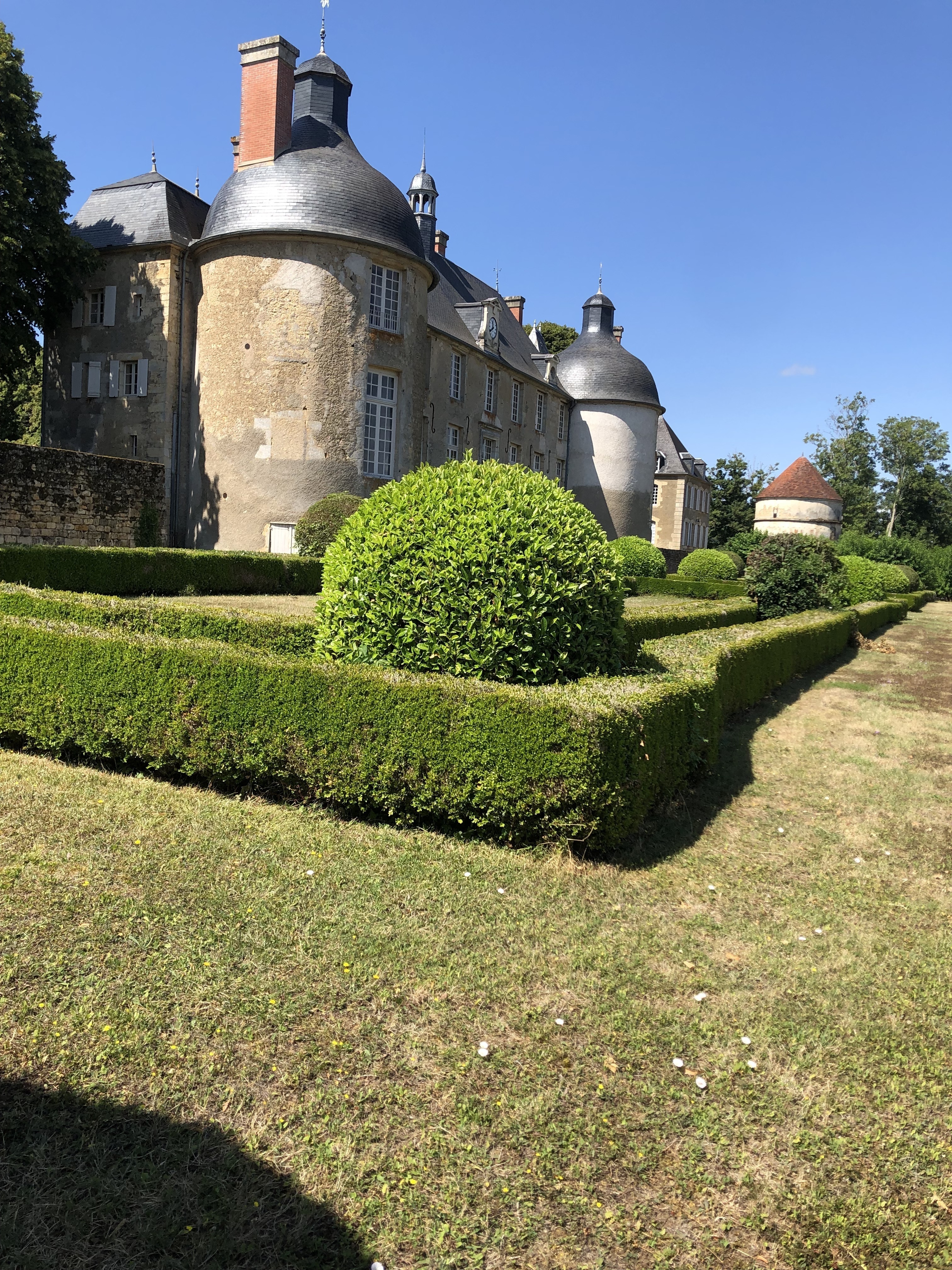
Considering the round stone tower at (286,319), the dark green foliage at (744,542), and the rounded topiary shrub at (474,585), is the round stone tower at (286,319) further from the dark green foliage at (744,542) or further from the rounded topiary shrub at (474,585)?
the dark green foliage at (744,542)

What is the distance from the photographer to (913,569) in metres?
40.3

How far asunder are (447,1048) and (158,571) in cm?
1439

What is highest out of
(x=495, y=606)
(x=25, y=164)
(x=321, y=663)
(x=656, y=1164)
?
(x=25, y=164)

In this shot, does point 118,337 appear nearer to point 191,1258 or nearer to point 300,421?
point 300,421

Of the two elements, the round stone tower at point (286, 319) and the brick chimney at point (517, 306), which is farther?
the brick chimney at point (517, 306)

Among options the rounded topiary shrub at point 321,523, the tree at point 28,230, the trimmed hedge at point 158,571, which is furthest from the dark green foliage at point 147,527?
the tree at point 28,230

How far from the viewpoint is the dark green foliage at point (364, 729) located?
186 inches

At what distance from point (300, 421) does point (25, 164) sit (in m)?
9.25

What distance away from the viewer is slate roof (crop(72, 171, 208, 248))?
22.7 metres

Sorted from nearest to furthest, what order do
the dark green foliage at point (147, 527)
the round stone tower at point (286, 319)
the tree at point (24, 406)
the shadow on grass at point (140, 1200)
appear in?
the shadow on grass at point (140, 1200) → the dark green foliage at point (147, 527) → the round stone tower at point (286, 319) → the tree at point (24, 406)

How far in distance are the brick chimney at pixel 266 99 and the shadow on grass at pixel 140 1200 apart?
2337 centimetres

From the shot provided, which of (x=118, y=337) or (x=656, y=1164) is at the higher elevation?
(x=118, y=337)

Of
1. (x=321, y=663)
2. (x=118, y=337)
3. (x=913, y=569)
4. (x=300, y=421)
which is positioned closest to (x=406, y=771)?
(x=321, y=663)

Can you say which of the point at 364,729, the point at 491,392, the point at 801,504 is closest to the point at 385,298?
the point at 491,392
